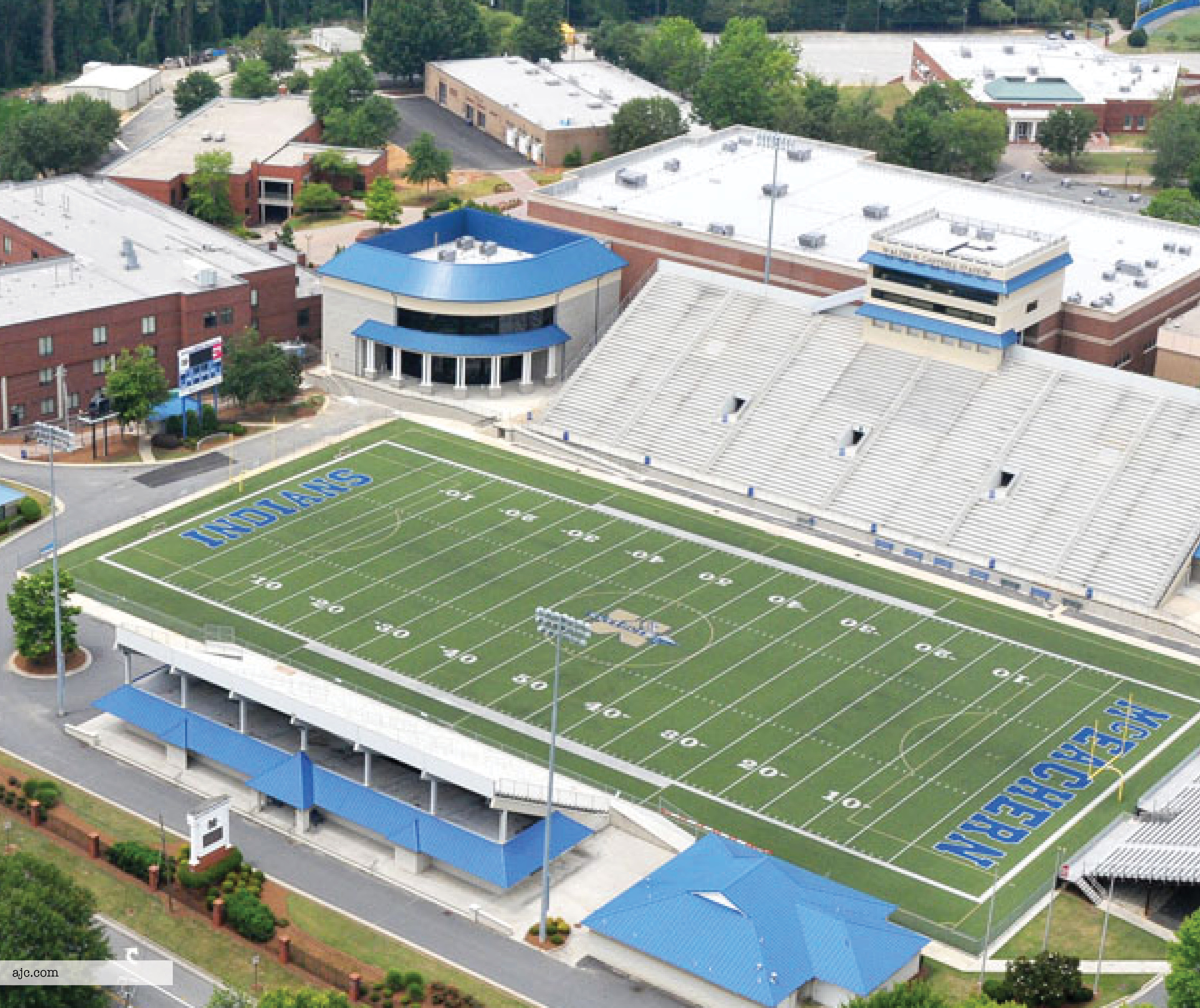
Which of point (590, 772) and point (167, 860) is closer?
point (167, 860)

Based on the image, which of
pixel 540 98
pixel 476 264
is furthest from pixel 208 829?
pixel 540 98

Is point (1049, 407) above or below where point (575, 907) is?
above

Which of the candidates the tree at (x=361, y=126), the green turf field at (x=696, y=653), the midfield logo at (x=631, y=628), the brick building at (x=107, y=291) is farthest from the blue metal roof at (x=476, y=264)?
the tree at (x=361, y=126)

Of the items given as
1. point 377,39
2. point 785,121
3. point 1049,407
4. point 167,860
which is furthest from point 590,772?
point 377,39

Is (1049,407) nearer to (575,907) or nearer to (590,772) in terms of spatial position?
(590,772)

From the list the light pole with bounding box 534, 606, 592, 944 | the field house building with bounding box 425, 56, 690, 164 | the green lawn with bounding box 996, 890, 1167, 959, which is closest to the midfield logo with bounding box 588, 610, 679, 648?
the light pole with bounding box 534, 606, 592, 944

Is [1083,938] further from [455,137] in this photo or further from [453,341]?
[455,137]
